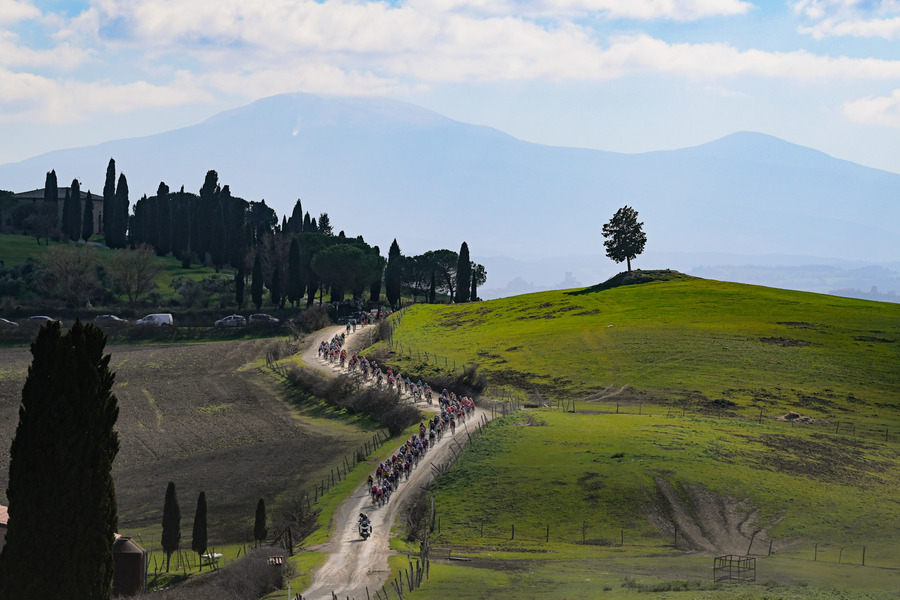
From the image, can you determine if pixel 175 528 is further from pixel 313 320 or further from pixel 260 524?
pixel 313 320

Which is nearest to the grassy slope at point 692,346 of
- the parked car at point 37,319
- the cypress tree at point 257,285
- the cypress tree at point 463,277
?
the cypress tree at point 257,285

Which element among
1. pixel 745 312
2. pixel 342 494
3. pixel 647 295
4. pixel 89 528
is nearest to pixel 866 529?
pixel 342 494

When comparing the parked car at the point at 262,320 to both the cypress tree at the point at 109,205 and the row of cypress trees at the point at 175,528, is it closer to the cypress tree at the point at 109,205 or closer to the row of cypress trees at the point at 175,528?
the cypress tree at the point at 109,205

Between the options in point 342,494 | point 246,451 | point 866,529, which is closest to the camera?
point 866,529

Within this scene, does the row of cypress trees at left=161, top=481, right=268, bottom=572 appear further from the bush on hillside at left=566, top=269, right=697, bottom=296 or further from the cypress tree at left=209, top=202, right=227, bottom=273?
the cypress tree at left=209, top=202, right=227, bottom=273

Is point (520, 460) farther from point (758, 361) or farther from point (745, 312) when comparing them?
point (745, 312)

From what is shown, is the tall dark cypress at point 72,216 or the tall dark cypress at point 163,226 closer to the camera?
the tall dark cypress at point 163,226

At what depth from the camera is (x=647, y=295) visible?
12656 centimetres

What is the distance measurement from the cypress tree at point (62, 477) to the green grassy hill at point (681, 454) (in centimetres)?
1148

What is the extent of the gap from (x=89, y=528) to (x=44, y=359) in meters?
5.12

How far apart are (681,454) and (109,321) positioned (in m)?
88.2

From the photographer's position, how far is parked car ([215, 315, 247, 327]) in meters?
127

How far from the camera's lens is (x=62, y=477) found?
92.4 ft

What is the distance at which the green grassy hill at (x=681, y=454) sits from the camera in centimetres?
4028
